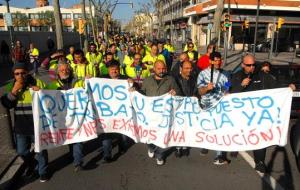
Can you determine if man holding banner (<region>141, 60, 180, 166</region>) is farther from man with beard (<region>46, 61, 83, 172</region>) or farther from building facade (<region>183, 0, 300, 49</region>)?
building facade (<region>183, 0, 300, 49</region>)

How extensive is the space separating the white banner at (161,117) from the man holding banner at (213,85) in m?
0.21

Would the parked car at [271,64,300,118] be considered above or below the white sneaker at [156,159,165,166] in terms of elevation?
above

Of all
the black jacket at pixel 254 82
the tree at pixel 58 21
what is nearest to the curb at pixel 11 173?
the black jacket at pixel 254 82

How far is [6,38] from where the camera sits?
28.5 meters

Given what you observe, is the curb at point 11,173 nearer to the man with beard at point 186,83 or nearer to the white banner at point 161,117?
the white banner at point 161,117

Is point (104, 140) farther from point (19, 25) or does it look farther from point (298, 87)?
point (19, 25)

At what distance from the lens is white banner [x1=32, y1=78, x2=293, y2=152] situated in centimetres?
521

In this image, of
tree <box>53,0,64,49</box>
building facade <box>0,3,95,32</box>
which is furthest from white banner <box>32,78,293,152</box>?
building facade <box>0,3,95,32</box>

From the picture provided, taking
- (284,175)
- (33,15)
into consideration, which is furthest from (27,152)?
(33,15)

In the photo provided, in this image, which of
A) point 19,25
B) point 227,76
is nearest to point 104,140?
point 227,76

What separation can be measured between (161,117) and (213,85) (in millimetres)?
965

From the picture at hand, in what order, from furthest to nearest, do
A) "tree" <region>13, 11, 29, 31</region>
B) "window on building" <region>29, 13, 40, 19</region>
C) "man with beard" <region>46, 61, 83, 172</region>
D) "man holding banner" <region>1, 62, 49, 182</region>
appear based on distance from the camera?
1. "window on building" <region>29, 13, 40, 19</region>
2. "tree" <region>13, 11, 29, 31</region>
3. "man with beard" <region>46, 61, 83, 172</region>
4. "man holding banner" <region>1, 62, 49, 182</region>

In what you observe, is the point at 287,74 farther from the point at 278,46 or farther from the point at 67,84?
the point at 278,46

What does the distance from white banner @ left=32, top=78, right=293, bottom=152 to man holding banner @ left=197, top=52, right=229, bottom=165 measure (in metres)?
0.21
